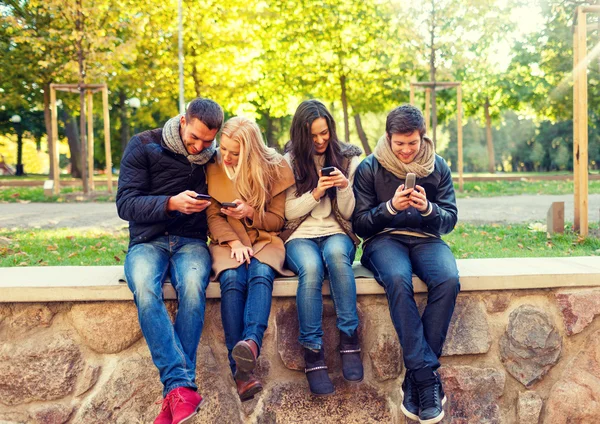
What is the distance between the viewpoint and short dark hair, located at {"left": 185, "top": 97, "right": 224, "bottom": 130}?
324cm

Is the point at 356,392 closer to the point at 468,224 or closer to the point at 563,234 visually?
the point at 563,234

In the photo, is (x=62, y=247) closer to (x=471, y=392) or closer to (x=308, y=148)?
(x=308, y=148)

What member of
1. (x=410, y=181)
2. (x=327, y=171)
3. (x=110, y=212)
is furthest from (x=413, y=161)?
(x=110, y=212)

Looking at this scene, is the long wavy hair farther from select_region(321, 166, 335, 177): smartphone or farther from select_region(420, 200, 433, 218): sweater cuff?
select_region(420, 200, 433, 218): sweater cuff

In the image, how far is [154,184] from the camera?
11.1 feet

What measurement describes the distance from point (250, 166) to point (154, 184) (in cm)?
53

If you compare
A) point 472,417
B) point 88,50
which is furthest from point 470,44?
point 472,417

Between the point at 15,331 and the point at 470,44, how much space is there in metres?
12.5

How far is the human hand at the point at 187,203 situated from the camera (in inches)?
121

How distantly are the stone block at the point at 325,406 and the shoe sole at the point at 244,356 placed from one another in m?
0.40

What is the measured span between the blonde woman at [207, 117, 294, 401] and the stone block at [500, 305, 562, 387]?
3.85 feet

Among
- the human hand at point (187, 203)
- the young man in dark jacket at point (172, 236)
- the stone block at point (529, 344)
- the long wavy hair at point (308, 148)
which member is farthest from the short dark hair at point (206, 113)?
the stone block at point (529, 344)

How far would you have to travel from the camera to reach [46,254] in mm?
5387

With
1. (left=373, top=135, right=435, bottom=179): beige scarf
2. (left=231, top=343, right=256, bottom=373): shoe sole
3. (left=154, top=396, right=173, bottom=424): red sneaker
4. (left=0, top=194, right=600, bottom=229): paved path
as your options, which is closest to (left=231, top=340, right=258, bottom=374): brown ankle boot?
(left=231, top=343, right=256, bottom=373): shoe sole
